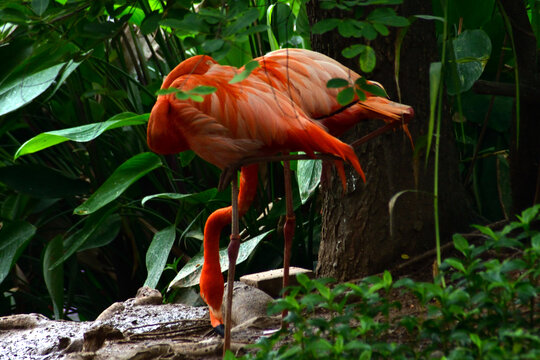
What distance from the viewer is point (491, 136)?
2.88 m

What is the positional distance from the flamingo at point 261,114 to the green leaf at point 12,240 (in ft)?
4.24

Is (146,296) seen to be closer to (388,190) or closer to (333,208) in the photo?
(333,208)

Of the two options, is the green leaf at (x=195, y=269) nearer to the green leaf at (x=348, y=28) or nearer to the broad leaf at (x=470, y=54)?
the broad leaf at (x=470, y=54)

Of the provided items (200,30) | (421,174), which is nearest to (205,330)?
(421,174)

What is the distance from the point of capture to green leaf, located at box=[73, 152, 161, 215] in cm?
244

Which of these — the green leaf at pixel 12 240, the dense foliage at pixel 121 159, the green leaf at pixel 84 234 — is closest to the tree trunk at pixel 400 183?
the dense foliage at pixel 121 159

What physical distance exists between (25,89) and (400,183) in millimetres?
1293

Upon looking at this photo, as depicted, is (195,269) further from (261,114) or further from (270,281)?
(261,114)

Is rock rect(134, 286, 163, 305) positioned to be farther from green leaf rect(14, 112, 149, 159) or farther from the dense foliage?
green leaf rect(14, 112, 149, 159)

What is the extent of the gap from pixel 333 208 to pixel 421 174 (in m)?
0.29

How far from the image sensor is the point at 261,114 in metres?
1.57

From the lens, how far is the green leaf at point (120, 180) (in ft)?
8.00

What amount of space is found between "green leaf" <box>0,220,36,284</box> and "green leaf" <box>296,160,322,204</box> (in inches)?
47.4

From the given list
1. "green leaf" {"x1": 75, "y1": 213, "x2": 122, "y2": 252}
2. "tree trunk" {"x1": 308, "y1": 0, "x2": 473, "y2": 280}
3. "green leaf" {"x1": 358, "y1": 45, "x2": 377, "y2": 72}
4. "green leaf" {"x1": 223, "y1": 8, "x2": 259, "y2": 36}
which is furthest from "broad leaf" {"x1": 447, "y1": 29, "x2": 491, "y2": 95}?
"green leaf" {"x1": 75, "y1": 213, "x2": 122, "y2": 252}
